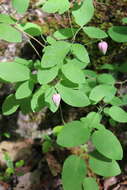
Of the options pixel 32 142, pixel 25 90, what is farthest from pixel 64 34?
pixel 32 142

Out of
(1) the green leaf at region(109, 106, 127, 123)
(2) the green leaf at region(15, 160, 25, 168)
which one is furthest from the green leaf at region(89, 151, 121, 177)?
(2) the green leaf at region(15, 160, 25, 168)

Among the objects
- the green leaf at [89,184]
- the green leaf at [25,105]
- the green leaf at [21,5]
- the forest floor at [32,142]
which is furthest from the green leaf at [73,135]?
the forest floor at [32,142]

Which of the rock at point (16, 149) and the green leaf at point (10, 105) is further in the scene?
the rock at point (16, 149)

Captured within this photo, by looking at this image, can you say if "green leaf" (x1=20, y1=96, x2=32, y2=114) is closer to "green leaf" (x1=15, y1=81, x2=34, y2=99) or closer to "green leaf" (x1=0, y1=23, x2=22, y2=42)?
"green leaf" (x1=15, y1=81, x2=34, y2=99)

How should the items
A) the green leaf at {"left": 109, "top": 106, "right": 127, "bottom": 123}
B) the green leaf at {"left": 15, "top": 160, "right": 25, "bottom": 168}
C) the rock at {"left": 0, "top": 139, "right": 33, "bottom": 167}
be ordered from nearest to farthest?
the green leaf at {"left": 109, "top": 106, "right": 127, "bottom": 123}, the green leaf at {"left": 15, "top": 160, "right": 25, "bottom": 168}, the rock at {"left": 0, "top": 139, "right": 33, "bottom": 167}

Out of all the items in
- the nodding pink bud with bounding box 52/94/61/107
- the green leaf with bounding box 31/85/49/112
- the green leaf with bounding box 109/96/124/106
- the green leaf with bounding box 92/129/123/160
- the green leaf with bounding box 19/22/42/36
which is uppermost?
the green leaf with bounding box 19/22/42/36

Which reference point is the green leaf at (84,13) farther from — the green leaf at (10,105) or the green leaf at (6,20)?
the green leaf at (10,105)

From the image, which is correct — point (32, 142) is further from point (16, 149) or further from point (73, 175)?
point (73, 175)
